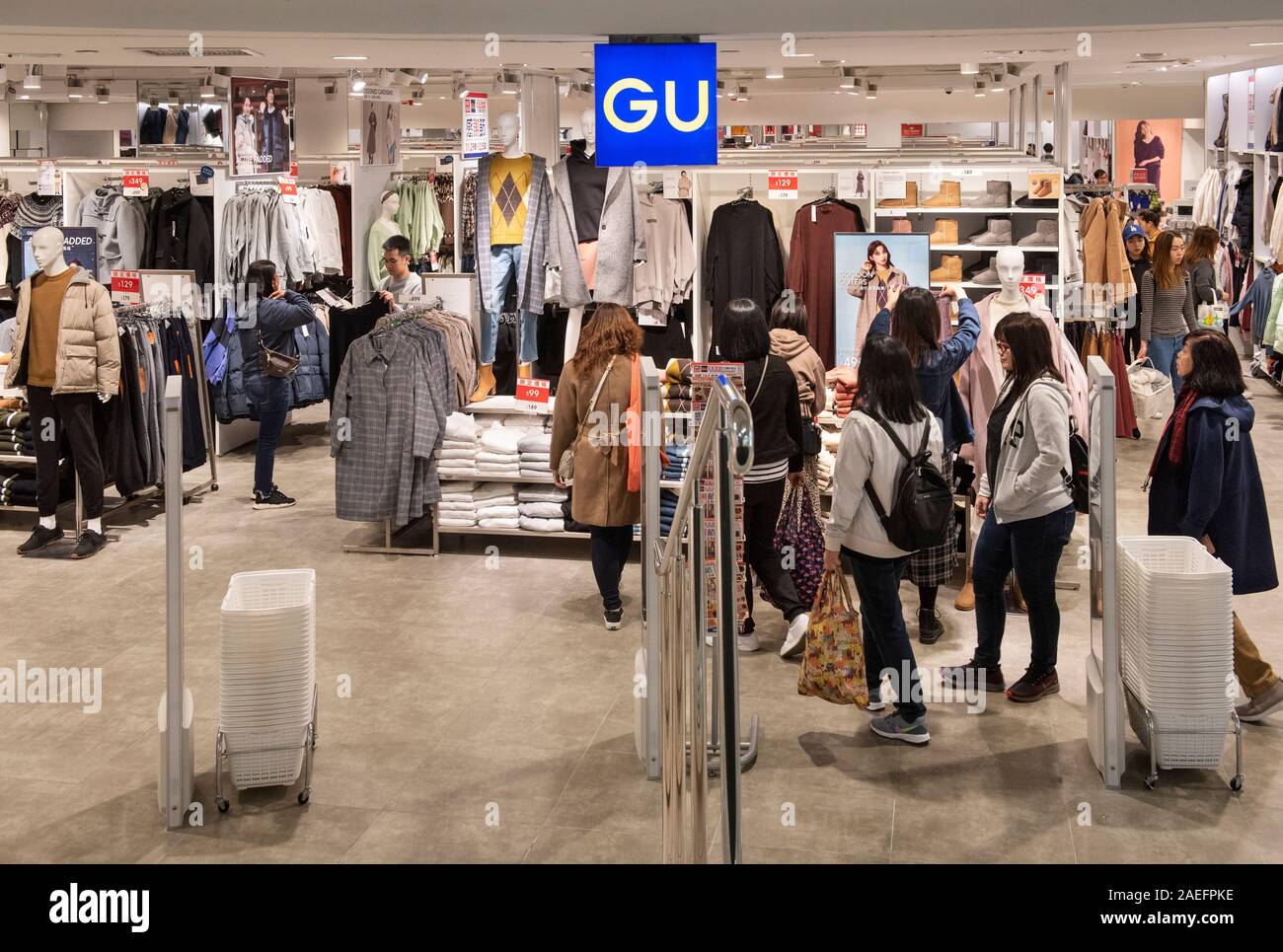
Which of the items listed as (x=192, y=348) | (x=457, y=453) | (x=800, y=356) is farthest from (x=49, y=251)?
(x=800, y=356)

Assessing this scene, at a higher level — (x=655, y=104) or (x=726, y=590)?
(x=655, y=104)

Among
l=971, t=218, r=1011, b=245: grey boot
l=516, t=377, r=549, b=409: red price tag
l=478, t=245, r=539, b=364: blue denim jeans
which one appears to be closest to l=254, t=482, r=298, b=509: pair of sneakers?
l=478, t=245, r=539, b=364: blue denim jeans

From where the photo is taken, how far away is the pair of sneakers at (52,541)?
7938mm

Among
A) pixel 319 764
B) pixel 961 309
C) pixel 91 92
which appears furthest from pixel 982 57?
pixel 91 92

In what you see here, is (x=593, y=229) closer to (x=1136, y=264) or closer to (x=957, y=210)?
(x=957, y=210)

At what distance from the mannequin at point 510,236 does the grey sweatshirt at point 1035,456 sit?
13.2ft

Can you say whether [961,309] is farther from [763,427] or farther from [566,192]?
[566,192]

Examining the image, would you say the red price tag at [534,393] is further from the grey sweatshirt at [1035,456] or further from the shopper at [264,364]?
the grey sweatshirt at [1035,456]

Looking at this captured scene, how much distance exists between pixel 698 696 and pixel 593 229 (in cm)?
596

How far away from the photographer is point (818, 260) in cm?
895

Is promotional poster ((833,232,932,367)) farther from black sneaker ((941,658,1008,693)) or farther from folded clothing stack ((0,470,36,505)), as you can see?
folded clothing stack ((0,470,36,505))

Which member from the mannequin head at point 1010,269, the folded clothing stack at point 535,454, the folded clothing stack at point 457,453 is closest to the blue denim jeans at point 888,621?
the mannequin head at point 1010,269

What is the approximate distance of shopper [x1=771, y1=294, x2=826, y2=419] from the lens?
6.56 metres

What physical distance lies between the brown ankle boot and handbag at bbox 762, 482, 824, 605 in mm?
3093
